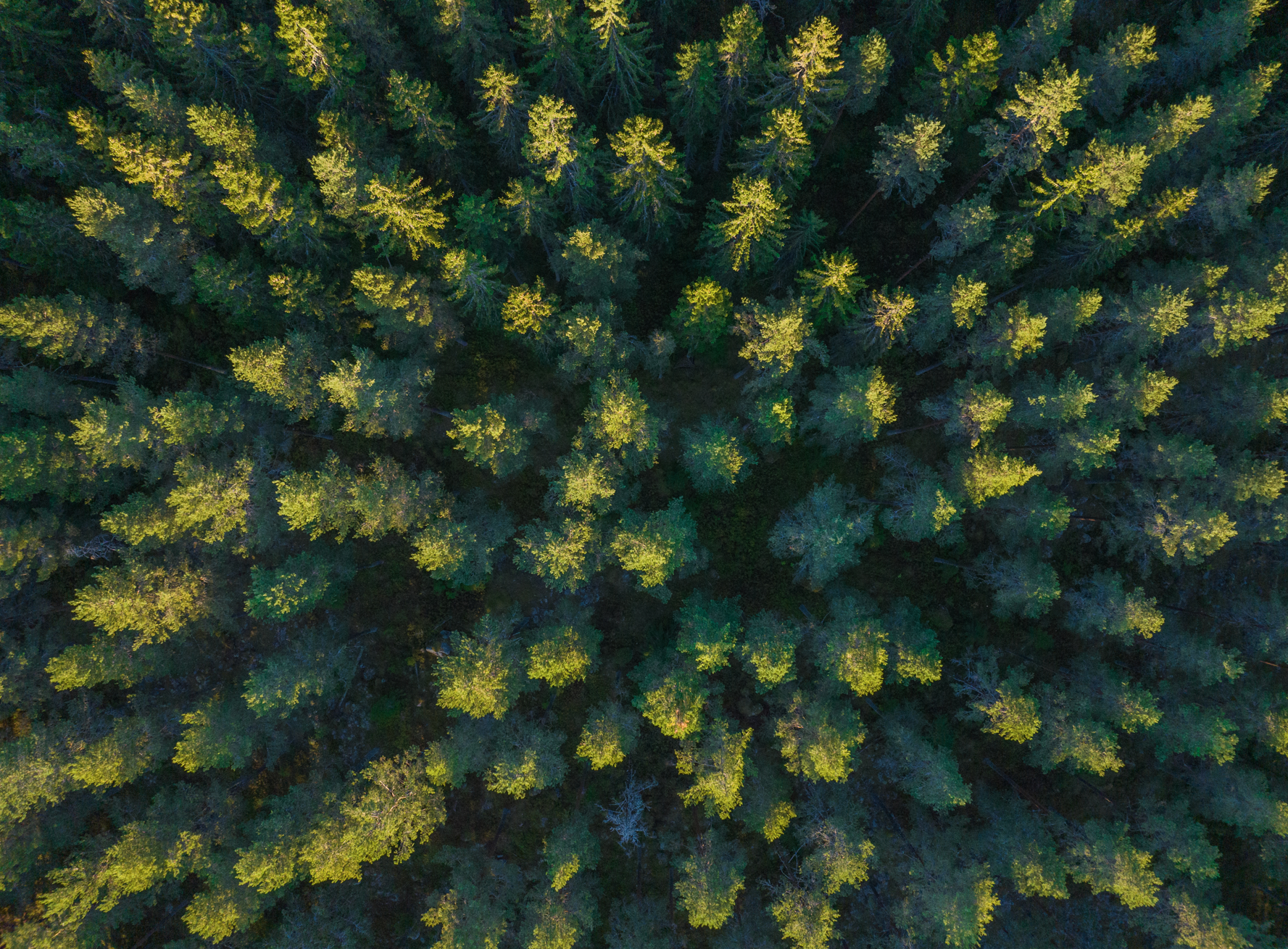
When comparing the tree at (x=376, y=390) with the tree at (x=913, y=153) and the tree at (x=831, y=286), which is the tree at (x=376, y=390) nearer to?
the tree at (x=831, y=286)

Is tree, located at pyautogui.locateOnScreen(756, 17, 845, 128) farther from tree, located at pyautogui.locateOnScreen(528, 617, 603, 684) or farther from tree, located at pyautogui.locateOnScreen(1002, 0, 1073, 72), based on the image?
tree, located at pyautogui.locateOnScreen(528, 617, 603, 684)

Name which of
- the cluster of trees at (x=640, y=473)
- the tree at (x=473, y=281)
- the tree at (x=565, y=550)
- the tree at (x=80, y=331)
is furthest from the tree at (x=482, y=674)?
the tree at (x=80, y=331)

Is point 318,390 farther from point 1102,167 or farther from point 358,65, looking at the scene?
point 1102,167

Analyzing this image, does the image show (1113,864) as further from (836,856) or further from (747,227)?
(747,227)

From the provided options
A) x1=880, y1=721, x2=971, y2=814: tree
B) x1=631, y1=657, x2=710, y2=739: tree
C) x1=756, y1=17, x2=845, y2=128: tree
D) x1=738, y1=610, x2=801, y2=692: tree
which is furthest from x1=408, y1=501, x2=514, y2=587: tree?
x1=756, y1=17, x2=845, y2=128: tree

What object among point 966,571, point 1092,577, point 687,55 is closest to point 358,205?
point 687,55
